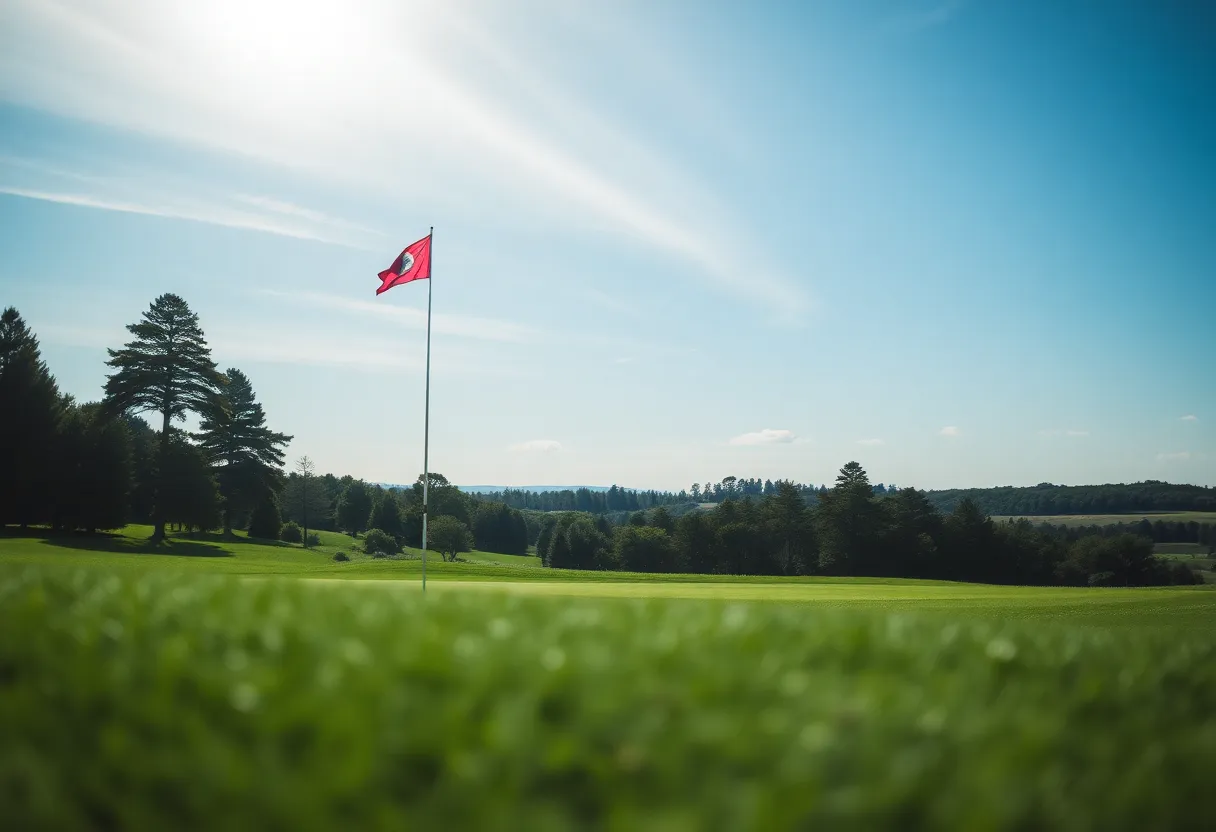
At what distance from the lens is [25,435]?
133ft

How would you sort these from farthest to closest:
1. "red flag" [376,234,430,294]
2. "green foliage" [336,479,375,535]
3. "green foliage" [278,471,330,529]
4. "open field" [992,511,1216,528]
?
"open field" [992,511,1216,528]
"green foliage" [336,479,375,535]
"green foliage" [278,471,330,529]
"red flag" [376,234,430,294]

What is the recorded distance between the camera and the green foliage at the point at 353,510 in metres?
98.4

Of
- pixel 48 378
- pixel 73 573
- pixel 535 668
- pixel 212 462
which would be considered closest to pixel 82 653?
pixel 535 668

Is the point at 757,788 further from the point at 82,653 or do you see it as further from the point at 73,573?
the point at 73,573

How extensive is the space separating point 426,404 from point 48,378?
38936 mm

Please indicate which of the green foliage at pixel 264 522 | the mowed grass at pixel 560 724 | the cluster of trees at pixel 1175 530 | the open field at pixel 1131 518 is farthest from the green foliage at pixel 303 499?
the cluster of trees at pixel 1175 530

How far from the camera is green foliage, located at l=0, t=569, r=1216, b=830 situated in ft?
5.92

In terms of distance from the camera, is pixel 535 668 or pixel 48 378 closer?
pixel 535 668

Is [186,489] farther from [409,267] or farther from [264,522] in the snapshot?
[409,267]

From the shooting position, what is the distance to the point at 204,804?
1.81 meters

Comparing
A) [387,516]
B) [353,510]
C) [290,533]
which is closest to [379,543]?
[290,533]

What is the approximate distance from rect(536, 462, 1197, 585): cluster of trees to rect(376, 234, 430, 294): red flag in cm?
6547

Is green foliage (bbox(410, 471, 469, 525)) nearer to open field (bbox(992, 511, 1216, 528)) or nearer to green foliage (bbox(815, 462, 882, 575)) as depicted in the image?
green foliage (bbox(815, 462, 882, 575))

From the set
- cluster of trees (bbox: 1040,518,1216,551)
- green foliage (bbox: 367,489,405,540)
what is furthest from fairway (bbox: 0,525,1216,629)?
cluster of trees (bbox: 1040,518,1216,551)
